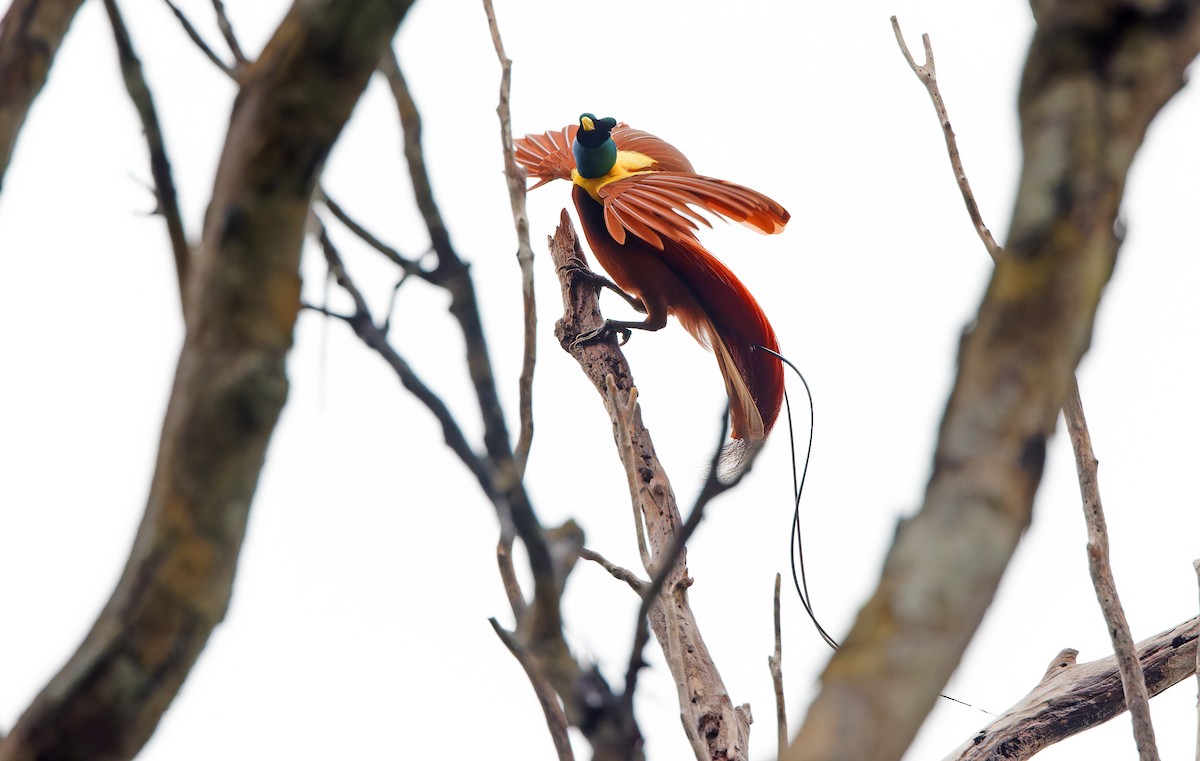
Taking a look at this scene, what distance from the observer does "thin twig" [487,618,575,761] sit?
577 millimetres

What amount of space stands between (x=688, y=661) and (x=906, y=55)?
0.73m

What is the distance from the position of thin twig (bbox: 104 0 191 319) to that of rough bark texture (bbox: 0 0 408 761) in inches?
2.1

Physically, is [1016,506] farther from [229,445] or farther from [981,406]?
[229,445]

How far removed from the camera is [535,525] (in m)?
0.52

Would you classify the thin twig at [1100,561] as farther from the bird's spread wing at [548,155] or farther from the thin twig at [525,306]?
the bird's spread wing at [548,155]

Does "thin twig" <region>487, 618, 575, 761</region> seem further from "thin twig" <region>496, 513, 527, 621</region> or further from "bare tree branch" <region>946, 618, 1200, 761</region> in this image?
"bare tree branch" <region>946, 618, 1200, 761</region>

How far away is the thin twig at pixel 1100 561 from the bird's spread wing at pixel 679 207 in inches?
19.9

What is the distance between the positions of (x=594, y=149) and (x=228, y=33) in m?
1.10

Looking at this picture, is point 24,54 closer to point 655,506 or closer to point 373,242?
point 373,242

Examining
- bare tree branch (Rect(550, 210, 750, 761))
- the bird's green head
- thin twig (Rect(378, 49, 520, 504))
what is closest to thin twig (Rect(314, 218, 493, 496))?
thin twig (Rect(378, 49, 520, 504))

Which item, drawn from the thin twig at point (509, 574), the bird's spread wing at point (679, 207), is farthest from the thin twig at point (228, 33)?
the bird's spread wing at point (679, 207)

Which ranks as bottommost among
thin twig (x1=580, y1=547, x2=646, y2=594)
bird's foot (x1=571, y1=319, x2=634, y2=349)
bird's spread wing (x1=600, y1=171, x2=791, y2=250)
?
thin twig (x1=580, y1=547, x2=646, y2=594)

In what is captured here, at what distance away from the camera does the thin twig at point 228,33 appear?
0.54 m

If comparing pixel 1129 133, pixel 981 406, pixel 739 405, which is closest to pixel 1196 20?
pixel 1129 133
